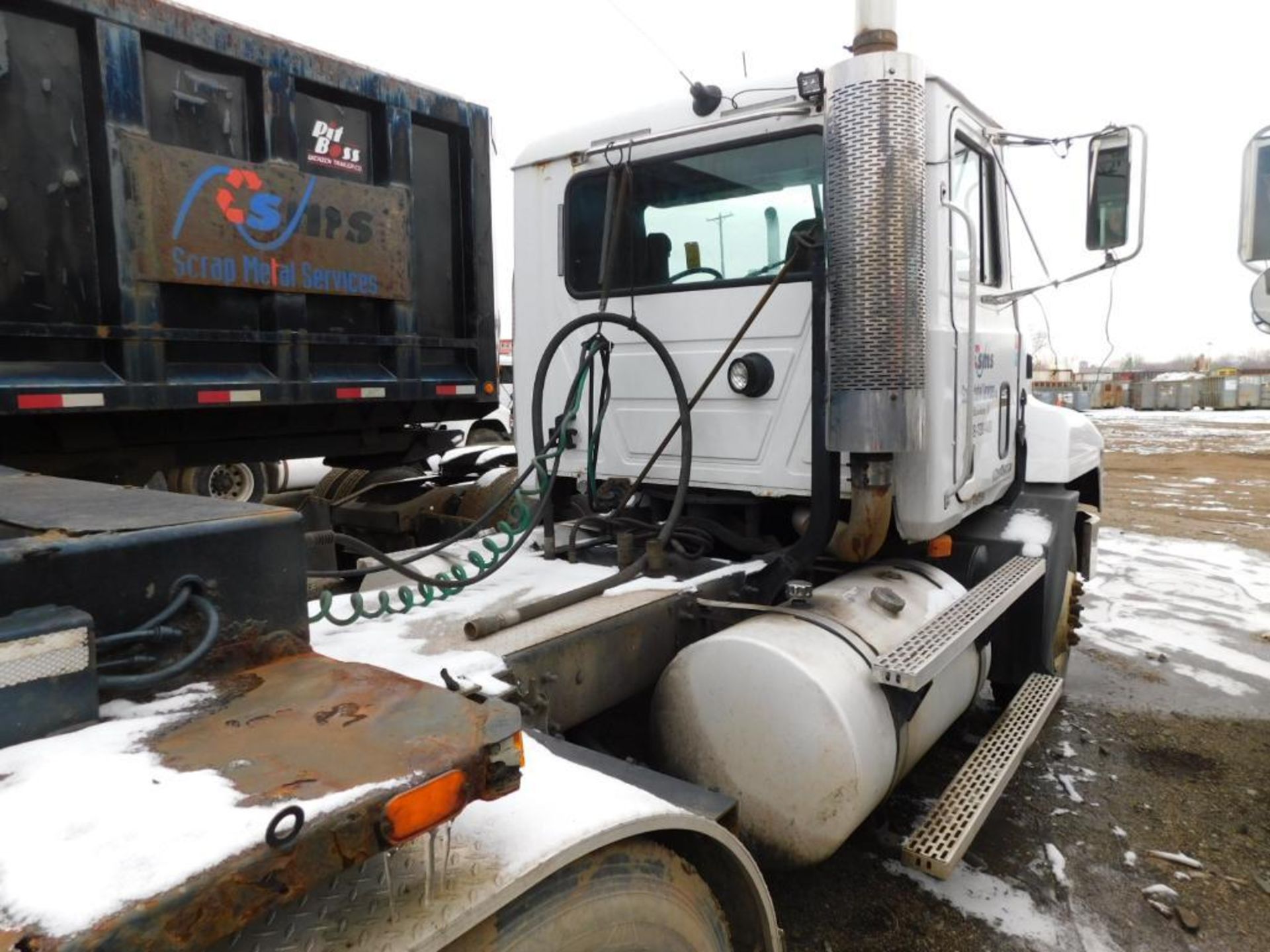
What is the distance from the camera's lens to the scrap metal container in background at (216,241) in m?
2.95

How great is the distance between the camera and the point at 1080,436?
15.9 feet

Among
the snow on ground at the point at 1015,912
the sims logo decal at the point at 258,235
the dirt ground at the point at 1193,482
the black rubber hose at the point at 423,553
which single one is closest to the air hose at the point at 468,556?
the black rubber hose at the point at 423,553

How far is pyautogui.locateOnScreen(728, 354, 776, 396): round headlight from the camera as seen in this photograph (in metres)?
3.38

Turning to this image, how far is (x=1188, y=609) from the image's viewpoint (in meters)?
6.68

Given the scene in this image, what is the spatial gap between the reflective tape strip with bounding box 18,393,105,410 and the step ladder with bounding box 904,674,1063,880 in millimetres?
2980

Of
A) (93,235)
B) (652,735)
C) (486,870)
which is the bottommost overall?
(652,735)

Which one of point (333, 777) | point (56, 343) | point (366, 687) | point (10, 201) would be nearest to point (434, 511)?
point (56, 343)

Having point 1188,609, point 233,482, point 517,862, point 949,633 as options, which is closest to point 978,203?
point 949,633

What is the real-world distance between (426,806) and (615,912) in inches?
21.4

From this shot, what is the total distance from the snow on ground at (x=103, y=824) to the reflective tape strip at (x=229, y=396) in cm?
232

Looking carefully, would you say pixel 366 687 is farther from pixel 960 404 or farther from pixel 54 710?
pixel 960 404

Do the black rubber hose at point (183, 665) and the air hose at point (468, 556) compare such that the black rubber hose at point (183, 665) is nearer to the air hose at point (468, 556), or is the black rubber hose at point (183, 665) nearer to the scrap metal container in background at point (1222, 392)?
the air hose at point (468, 556)

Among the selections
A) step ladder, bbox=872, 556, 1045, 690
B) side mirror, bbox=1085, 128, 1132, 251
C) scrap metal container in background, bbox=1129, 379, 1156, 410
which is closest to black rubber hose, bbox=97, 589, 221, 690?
step ladder, bbox=872, 556, 1045, 690

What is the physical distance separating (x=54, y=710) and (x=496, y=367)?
3.27 metres
